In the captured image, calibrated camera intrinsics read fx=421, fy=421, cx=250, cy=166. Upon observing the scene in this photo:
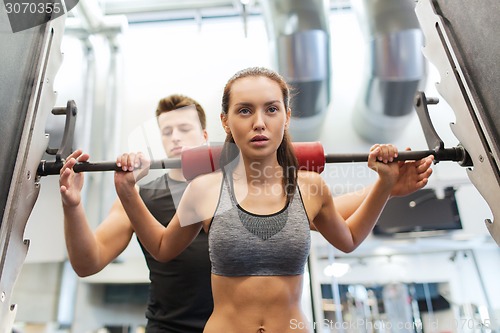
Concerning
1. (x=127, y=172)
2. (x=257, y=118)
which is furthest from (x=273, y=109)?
(x=127, y=172)

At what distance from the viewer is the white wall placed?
8.44 feet

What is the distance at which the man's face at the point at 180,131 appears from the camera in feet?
4.59

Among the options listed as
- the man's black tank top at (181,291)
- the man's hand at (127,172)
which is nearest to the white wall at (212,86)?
the man's black tank top at (181,291)

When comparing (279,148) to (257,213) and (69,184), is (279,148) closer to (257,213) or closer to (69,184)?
(257,213)

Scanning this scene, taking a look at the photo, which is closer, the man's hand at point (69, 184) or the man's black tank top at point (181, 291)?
the man's hand at point (69, 184)

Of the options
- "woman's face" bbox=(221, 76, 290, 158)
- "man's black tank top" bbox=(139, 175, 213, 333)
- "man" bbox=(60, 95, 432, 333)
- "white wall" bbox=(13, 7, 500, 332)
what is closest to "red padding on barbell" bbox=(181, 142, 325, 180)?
"woman's face" bbox=(221, 76, 290, 158)

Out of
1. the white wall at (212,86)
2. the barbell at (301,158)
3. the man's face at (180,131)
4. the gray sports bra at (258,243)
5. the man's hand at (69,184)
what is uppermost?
the white wall at (212,86)

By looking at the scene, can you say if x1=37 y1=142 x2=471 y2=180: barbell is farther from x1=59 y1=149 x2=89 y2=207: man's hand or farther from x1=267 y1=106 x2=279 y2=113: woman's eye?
x1=267 y1=106 x2=279 y2=113: woman's eye

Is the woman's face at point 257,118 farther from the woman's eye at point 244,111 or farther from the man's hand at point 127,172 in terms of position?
the man's hand at point 127,172

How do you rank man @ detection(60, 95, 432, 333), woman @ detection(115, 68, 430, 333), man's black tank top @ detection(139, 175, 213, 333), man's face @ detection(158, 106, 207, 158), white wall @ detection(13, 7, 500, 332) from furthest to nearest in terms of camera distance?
white wall @ detection(13, 7, 500, 332) → man's face @ detection(158, 106, 207, 158) → man's black tank top @ detection(139, 175, 213, 333) → man @ detection(60, 95, 432, 333) → woman @ detection(115, 68, 430, 333)

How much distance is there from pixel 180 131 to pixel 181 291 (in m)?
0.52

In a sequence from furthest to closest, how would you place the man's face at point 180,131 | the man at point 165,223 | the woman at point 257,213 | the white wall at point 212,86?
the white wall at point 212,86 → the man's face at point 180,131 → the man at point 165,223 → the woman at point 257,213

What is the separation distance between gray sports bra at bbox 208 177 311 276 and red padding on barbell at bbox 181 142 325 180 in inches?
6.3

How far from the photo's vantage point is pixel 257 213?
2.95 ft
